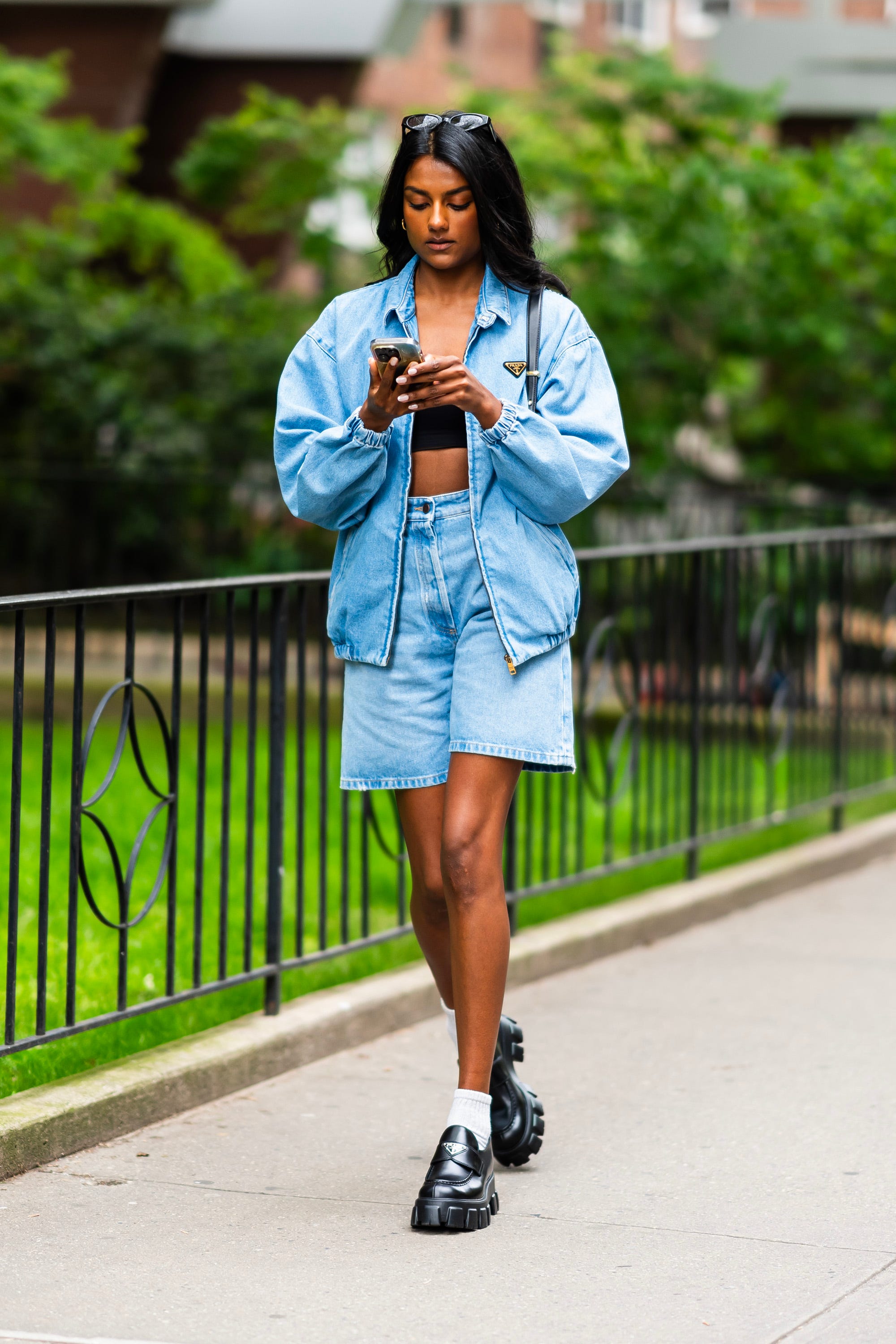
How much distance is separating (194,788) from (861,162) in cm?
650

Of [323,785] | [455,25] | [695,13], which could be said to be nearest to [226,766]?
[323,785]

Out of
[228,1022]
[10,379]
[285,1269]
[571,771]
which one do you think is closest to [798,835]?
[228,1022]

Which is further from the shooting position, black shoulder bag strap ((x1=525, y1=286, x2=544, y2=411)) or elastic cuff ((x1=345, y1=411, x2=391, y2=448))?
black shoulder bag strap ((x1=525, y1=286, x2=544, y2=411))

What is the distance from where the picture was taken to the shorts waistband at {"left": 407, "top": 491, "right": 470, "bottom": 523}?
3.89 metres

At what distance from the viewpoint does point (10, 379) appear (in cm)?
1491

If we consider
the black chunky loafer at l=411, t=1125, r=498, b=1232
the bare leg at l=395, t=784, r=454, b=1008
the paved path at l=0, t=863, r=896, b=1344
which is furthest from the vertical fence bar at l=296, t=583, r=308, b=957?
the black chunky loafer at l=411, t=1125, r=498, b=1232

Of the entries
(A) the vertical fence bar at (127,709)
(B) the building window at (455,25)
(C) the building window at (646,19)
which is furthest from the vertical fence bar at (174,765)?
(C) the building window at (646,19)

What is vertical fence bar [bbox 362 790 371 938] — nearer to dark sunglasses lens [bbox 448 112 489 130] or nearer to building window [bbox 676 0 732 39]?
dark sunglasses lens [bbox 448 112 489 130]

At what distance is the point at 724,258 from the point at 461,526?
8.71 meters

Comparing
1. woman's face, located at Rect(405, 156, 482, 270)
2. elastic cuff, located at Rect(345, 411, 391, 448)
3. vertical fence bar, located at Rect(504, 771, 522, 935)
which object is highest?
woman's face, located at Rect(405, 156, 482, 270)

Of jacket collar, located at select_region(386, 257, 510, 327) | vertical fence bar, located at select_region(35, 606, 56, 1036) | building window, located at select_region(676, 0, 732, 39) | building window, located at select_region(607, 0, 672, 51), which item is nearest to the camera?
jacket collar, located at select_region(386, 257, 510, 327)

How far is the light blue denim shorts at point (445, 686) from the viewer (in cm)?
388

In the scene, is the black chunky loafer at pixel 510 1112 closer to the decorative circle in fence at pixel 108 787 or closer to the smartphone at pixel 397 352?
the decorative circle in fence at pixel 108 787

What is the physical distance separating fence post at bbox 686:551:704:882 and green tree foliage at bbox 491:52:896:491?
5.19 metres
